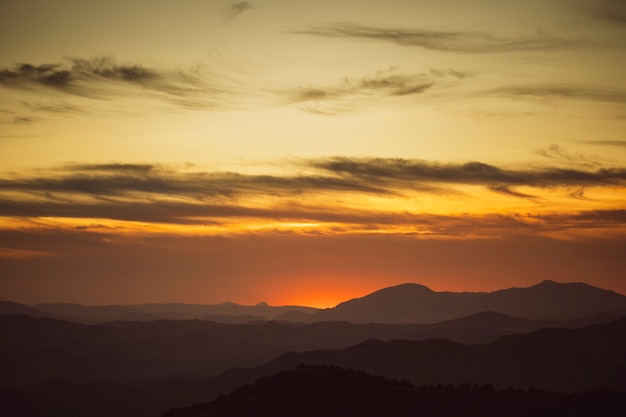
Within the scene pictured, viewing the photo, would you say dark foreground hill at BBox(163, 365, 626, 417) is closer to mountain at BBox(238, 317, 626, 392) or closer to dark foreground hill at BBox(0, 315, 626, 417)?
mountain at BBox(238, 317, 626, 392)

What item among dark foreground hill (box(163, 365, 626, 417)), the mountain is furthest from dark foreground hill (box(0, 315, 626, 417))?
dark foreground hill (box(163, 365, 626, 417))

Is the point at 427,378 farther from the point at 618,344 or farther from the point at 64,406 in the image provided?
the point at 64,406

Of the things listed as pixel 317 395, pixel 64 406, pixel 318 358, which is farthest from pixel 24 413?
pixel 317 395

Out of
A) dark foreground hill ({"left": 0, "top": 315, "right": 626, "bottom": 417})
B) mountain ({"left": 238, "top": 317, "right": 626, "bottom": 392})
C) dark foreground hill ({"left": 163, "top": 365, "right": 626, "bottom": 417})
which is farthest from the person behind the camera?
dark foreground hill ({"left": 0, "top": 315, "right": 626, "bottom": 417})

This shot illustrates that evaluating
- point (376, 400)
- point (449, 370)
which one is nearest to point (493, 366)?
point (449, 370)

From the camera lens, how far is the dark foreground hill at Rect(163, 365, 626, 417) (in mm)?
94125

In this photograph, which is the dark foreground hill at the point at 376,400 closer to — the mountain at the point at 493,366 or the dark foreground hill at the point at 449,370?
the mountain at the point at 493,366

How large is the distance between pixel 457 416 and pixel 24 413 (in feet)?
397

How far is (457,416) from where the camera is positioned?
9381 centimetres

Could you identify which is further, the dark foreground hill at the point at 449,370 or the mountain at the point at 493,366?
the dark foreground hill at the point at 449,370

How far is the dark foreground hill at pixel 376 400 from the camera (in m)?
94.1

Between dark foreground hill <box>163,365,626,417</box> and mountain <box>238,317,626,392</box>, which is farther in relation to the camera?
mountain <box>238,317,626,392</box>

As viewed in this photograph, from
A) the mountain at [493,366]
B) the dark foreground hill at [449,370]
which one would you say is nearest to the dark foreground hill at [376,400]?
the mountain at [493,366]

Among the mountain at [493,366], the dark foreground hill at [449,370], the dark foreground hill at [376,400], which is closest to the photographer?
the dark foreground hill at [376,400]
